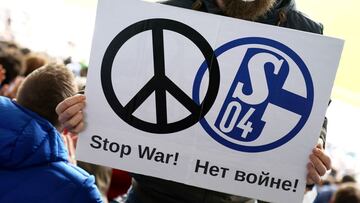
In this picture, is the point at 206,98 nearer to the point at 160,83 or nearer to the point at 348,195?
the point at 160,83

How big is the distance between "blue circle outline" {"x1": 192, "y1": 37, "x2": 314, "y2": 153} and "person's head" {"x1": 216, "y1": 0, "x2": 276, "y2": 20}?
0.13 m

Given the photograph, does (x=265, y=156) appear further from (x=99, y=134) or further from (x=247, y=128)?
(x=99, y=134)

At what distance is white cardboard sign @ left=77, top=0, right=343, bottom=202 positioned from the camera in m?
1.43

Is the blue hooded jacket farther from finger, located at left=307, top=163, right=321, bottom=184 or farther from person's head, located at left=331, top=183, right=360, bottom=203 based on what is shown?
person's head, located at left=331, top=183, right=360, bottom=203

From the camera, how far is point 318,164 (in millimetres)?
1423

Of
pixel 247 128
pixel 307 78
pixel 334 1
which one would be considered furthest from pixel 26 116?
pixel 334 1

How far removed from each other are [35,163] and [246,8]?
75 centimetres

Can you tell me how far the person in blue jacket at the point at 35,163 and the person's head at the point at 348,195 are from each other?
141cm

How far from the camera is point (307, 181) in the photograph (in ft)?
4.77

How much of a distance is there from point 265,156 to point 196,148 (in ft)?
0.60

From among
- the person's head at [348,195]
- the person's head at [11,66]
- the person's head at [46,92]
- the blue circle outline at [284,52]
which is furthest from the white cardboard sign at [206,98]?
the person's head at [11,66]

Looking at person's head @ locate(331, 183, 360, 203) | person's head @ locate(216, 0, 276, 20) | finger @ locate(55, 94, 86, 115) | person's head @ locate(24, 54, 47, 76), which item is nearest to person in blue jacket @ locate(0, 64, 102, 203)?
finger @ locate(55, 94, 86, 115)

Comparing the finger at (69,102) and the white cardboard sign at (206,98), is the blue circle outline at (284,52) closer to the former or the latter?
the white cardboard sign at (206,98)

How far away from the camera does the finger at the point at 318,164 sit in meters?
1.42
